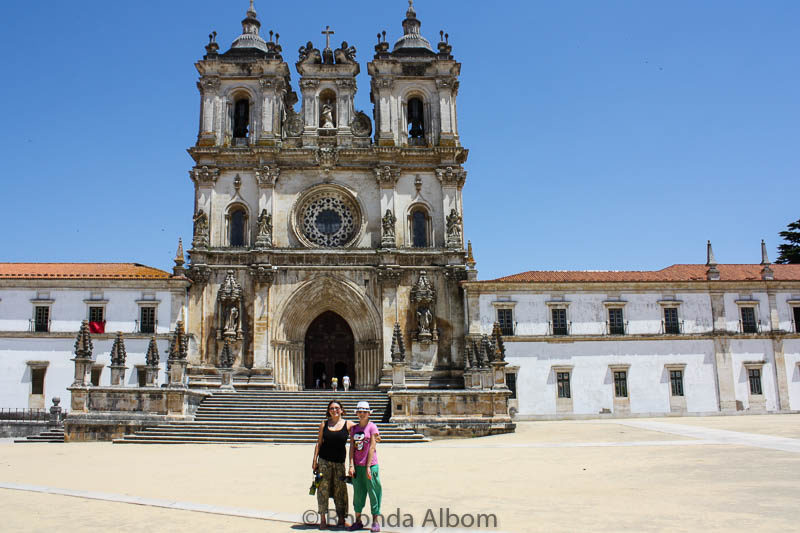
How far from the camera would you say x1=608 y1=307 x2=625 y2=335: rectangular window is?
36406mm

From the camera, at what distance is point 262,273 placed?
34.5 metres

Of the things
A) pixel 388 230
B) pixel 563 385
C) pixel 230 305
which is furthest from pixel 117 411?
pixel 563 385

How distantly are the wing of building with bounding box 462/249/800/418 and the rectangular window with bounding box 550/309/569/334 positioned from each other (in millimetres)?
53

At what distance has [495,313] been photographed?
36.0 m

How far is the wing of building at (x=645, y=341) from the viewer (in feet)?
116

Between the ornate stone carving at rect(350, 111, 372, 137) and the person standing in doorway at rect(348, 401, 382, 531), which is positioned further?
the ornate stone carving at rect(350, 111, 372, 137)

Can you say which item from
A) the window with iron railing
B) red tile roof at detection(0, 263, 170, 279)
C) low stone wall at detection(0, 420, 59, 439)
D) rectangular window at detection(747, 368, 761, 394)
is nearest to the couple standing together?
low stone wall at detection(0, 420, 59, 439)

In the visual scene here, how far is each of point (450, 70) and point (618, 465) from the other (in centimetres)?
2747

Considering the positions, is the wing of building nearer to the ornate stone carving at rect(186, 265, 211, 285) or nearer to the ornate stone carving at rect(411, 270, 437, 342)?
the ornate stone carving at rect(411, 270, 437, 342)

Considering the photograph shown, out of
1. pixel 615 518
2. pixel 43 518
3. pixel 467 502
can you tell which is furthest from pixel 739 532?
pixel 43 518

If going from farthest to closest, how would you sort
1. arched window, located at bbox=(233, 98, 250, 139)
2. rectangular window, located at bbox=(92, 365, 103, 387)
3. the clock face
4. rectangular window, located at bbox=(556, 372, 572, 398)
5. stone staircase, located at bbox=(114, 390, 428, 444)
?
arched window, located at bbox=(233, 98, 250, 139) → the clock face → rectangular window, located at bbox=(556, 372, 572, 398) → rectangular window, located at bbox=(92, 365, 103, 387) → stone staircase, located at bbox=(114, 390, 428, 444)

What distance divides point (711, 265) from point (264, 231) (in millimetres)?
24721

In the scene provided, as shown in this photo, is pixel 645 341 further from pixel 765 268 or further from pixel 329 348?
pixel 329 348

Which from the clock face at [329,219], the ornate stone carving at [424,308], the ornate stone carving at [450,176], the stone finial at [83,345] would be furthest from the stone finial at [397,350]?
the stone finial at [83,345]
